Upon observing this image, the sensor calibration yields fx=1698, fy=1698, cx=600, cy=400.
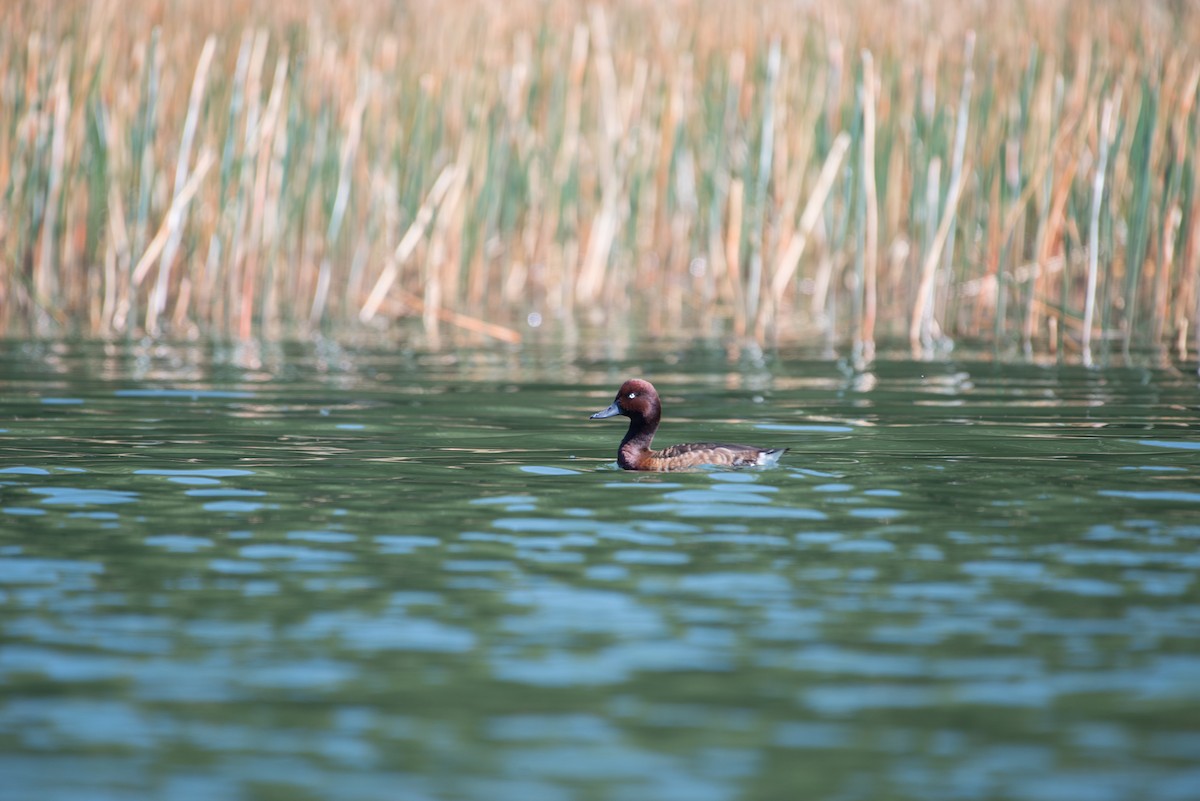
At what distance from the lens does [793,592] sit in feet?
16.4

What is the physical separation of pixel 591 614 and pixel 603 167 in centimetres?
1086

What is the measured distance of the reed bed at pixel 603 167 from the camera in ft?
41.5

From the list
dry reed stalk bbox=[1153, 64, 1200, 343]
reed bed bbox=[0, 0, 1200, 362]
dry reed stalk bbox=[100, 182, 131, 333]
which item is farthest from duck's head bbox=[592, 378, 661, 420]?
dry reed stalk bbox=[100, 182, 131, 333]

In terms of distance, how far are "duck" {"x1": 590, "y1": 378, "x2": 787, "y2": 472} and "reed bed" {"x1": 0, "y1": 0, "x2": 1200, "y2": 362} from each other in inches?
166

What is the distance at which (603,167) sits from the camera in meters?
15.3

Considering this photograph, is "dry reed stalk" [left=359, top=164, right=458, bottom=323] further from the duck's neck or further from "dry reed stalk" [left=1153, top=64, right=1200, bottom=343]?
the duck's neck

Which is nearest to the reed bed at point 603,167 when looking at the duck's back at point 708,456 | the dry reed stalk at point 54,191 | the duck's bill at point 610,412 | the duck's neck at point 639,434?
the dry reed stalk at point 54,191

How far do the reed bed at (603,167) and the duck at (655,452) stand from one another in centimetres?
422

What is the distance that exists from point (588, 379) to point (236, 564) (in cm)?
598

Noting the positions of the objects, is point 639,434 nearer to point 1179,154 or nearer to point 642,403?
point 642,403

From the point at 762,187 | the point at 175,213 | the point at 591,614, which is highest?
the point at 762,187

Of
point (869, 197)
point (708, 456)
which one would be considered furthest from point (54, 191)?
point (708, 456)

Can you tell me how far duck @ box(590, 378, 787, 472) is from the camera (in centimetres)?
746

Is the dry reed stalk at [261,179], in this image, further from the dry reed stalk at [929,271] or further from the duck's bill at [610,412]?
the duck's bill at [610,412]
